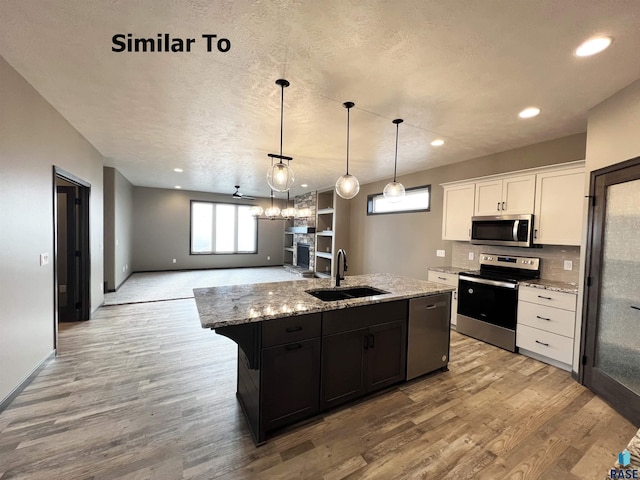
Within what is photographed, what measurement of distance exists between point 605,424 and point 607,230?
162 centimetres

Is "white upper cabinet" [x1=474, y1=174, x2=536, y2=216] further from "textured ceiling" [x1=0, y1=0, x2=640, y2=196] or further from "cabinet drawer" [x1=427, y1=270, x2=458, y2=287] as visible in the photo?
"cabinet drawer" [x1=427, y1=270, x2=458, y2=287]

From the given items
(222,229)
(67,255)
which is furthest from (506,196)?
(222,229)

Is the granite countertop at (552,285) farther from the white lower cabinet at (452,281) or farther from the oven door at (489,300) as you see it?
the white lower cabinet at (452,281)

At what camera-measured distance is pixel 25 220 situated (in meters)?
2.36

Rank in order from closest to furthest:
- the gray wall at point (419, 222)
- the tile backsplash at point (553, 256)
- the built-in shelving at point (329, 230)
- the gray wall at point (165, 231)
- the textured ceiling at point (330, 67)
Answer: the textured ceiling at point (330, 67), the tile backsplash at point (553, 256), the gray wall at point (419, 222), the built-in shelving at point (329, 230), the gray wall at point (165, 231)

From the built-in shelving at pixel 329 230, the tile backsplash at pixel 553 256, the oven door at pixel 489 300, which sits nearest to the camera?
the tile backsplash at pixel 553 256

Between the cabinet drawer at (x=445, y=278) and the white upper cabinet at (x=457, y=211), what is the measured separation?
23.4 inches

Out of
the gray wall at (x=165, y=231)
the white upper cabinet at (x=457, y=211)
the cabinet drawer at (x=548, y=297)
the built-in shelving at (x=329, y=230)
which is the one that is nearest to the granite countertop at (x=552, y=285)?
the cabinet drawer at (x=548, y=297)

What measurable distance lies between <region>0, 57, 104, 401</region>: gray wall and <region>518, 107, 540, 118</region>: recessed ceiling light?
4449 mm

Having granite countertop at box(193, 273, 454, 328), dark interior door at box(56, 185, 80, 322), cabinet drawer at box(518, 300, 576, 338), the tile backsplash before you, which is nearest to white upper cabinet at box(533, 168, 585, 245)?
the tile backsplash

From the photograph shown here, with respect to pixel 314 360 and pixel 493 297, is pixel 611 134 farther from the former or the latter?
pixel 314 360

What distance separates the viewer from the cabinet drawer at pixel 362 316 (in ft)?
6.85

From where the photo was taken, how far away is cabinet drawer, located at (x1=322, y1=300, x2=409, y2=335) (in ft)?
6.85

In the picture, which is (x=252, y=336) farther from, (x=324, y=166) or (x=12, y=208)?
(x=324, y=166)
